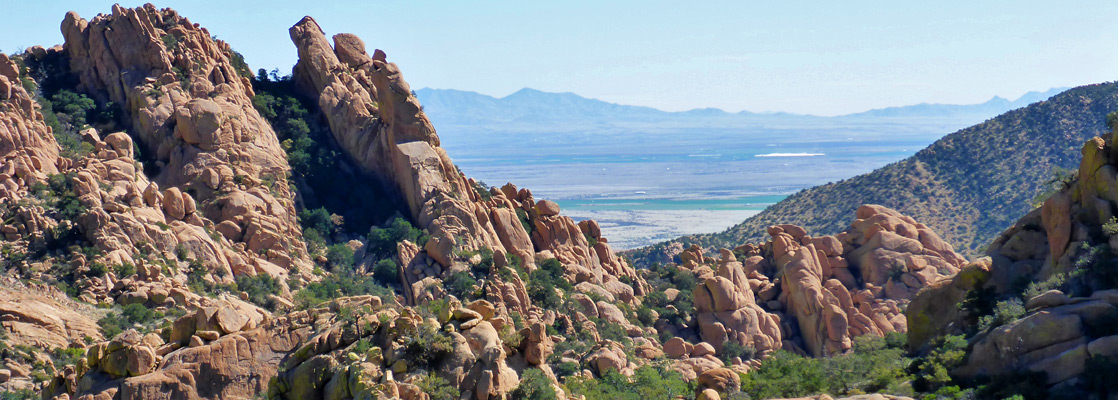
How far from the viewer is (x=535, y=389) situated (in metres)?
34.5

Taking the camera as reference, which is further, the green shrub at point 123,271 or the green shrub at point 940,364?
the green shrub at point 123,271

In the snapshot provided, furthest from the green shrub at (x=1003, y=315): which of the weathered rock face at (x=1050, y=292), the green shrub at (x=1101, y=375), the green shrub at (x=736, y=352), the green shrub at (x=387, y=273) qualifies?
the green shrub at (x=387, y=273)

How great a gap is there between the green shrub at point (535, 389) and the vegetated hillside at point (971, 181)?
84022mm

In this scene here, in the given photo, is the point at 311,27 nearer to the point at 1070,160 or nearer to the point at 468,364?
the point at 468,364

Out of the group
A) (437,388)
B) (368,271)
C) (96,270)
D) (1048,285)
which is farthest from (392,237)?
(1048,285)

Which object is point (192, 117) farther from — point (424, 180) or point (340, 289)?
point (340, 289)

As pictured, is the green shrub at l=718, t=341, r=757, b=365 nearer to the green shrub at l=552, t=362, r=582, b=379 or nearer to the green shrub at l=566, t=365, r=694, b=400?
the green shrub at l=566, t=365, r=694, b=400

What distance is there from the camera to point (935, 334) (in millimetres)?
46562

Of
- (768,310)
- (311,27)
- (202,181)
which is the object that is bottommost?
(768,310)

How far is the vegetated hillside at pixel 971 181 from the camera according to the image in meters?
122

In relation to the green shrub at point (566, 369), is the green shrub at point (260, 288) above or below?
above

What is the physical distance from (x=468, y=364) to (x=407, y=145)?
41.6 m

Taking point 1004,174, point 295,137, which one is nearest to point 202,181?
point 295,137

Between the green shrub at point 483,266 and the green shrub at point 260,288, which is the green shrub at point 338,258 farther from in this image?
the green shrub at point 483,266
